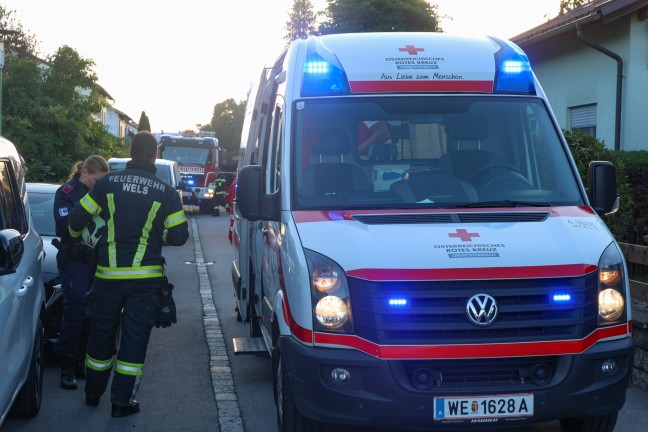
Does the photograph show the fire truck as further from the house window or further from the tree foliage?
the house window

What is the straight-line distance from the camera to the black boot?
7242 millimetres

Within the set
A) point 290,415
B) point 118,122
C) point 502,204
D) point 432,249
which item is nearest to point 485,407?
point 432,249

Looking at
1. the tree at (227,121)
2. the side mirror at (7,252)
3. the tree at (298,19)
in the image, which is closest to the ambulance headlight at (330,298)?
the side mirror at (7,252)

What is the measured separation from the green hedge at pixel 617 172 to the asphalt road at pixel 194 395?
3.42 m

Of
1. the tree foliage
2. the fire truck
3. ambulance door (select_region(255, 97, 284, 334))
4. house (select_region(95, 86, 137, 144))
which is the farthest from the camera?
house (select_region(95, 86, 137, 144))

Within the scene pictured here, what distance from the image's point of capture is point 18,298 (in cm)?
546

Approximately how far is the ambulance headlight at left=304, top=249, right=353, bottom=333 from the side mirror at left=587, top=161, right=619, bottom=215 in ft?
Result: 6.15

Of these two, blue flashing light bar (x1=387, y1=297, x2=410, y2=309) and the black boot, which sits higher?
blue flashing light bar (x1=387, y1=297, x2=410, y2=309)

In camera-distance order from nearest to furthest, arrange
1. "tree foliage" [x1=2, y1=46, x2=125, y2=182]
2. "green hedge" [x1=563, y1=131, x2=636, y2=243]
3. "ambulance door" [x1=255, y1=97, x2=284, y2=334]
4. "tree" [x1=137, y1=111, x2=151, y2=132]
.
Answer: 1. "ambulance door" [x1=255, y1=97, x2=284, y2=334]
2. "green hedge" [x1=563, y1=131, x2=636, y2=243]
3. "tree foliage" [x1=2, y1=46, x2=125, y2=182]
4. "tree" [x1=137, y1=111, x2=151, y2=132]

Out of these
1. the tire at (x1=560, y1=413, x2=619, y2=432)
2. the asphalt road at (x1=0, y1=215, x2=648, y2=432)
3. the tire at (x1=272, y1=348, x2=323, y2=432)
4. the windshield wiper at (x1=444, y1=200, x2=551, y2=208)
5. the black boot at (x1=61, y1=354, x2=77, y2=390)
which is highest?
the windshield wiper at (x1=444, y1=200, x2=551, y2=208)

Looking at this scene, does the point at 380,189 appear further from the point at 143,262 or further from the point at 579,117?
the point at 579,117

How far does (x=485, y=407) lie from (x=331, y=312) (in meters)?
0.91

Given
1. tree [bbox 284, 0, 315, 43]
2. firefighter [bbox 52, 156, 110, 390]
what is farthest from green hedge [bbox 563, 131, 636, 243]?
tree [bbox 284, 0, 315, 43]

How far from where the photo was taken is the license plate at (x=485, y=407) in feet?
15.9
